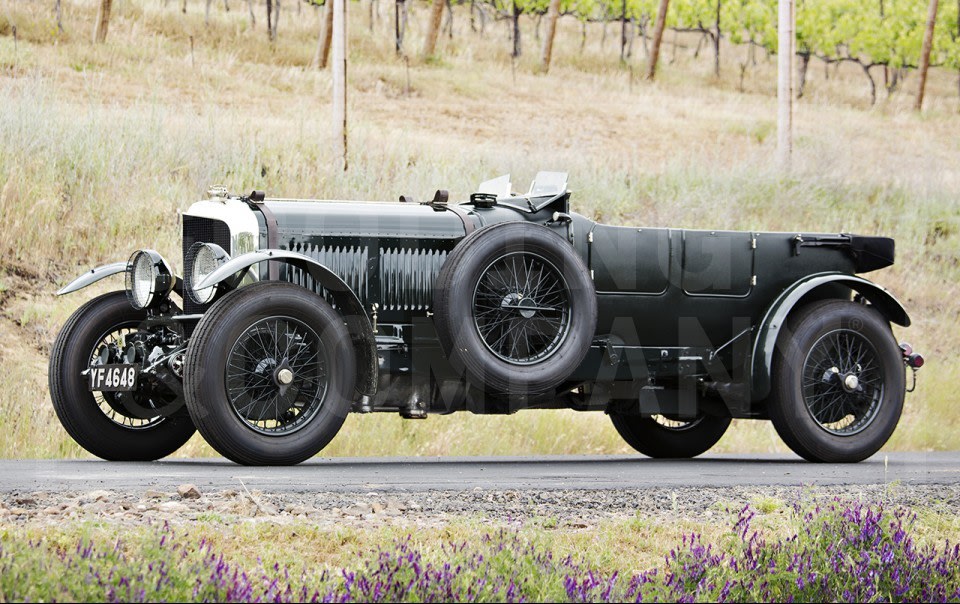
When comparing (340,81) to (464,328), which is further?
(340,81)

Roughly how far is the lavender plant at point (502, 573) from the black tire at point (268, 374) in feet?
8.71

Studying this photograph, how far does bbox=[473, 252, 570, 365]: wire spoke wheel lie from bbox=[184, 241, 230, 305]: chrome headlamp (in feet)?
5.40

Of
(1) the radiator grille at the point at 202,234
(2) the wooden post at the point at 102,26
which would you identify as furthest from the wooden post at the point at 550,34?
(1) the radiator grille at the point at 202,234

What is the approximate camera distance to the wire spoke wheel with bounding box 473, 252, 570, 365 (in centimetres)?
842

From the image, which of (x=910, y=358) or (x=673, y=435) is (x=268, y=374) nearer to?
(x=673, y=435)

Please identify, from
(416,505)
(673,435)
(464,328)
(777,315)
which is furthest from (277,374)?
(673,435)

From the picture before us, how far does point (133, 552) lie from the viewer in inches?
175

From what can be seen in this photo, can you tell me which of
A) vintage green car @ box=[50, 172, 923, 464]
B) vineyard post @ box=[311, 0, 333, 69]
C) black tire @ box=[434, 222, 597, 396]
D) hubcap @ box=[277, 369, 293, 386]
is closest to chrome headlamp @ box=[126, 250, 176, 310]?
vintage green car @ box=[50, 172, 923, 464]

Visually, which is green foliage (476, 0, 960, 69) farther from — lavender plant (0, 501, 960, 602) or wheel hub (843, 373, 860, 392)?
lavender plant (0, 501, 960, 602)

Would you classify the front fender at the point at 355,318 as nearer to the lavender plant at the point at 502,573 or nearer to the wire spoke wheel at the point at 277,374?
the wire spoke wheel at the point at 277,374

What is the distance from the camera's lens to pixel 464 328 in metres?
8.15

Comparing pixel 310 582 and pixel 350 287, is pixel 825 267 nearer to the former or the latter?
pixel 350 287

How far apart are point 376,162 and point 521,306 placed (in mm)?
10504

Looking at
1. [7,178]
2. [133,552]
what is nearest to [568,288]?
[133,552]
